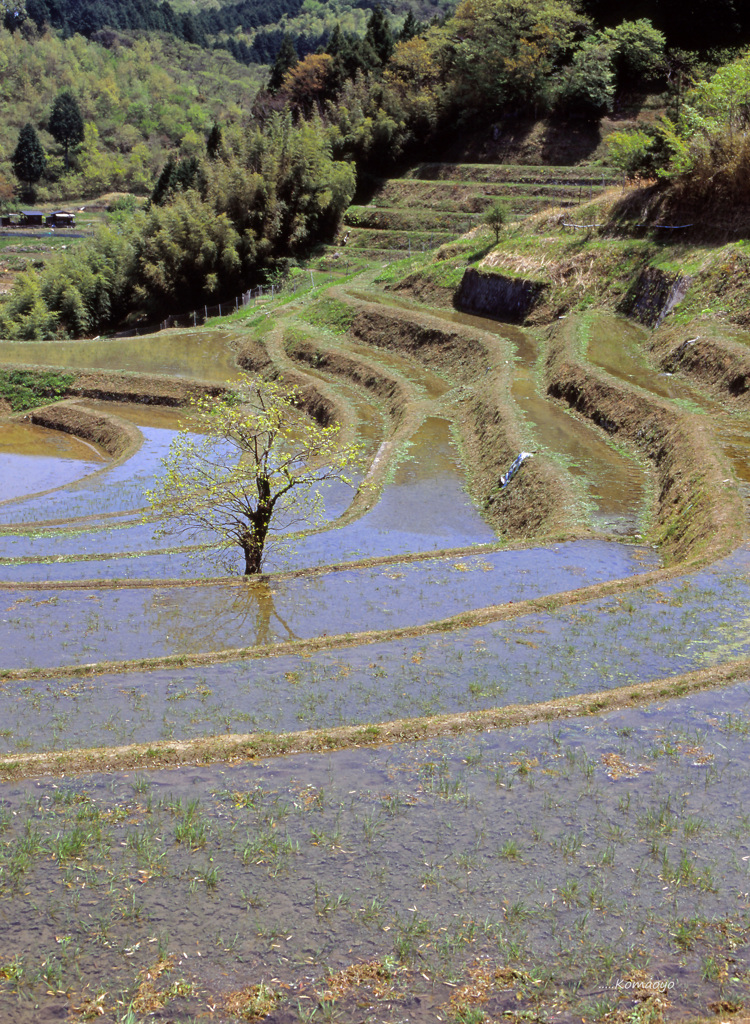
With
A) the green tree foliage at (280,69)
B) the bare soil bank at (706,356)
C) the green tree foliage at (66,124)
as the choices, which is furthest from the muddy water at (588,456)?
the green tree foliage at (66,124)

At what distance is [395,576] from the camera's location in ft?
54.3

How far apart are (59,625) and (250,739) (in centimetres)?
590

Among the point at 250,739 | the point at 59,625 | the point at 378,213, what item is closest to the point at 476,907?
the point at 250,739

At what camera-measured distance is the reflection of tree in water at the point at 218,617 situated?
14234 mm

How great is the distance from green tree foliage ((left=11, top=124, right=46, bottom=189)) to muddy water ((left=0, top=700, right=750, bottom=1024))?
117 meters

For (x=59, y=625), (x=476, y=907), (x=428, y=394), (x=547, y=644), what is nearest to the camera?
(x=476, y=907)

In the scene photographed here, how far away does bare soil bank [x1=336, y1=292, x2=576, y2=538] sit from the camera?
20.3 m

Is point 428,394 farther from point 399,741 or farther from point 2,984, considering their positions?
point 2,984

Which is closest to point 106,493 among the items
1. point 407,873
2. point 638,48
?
point 407,873

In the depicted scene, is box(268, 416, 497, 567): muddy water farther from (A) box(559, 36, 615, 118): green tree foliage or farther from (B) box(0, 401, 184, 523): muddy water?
(A) box(559, 36, 615, 118): green tree foliage

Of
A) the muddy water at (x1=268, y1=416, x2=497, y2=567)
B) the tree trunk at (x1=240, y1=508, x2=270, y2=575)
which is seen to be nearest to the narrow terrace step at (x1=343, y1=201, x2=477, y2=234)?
the muddy water at (x1=268, y1=416, x2=497, y2=567)

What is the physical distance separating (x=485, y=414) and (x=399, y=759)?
1892cm

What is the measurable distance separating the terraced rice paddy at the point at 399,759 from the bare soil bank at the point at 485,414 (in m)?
0.17

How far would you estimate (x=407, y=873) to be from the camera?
26.2 feet
